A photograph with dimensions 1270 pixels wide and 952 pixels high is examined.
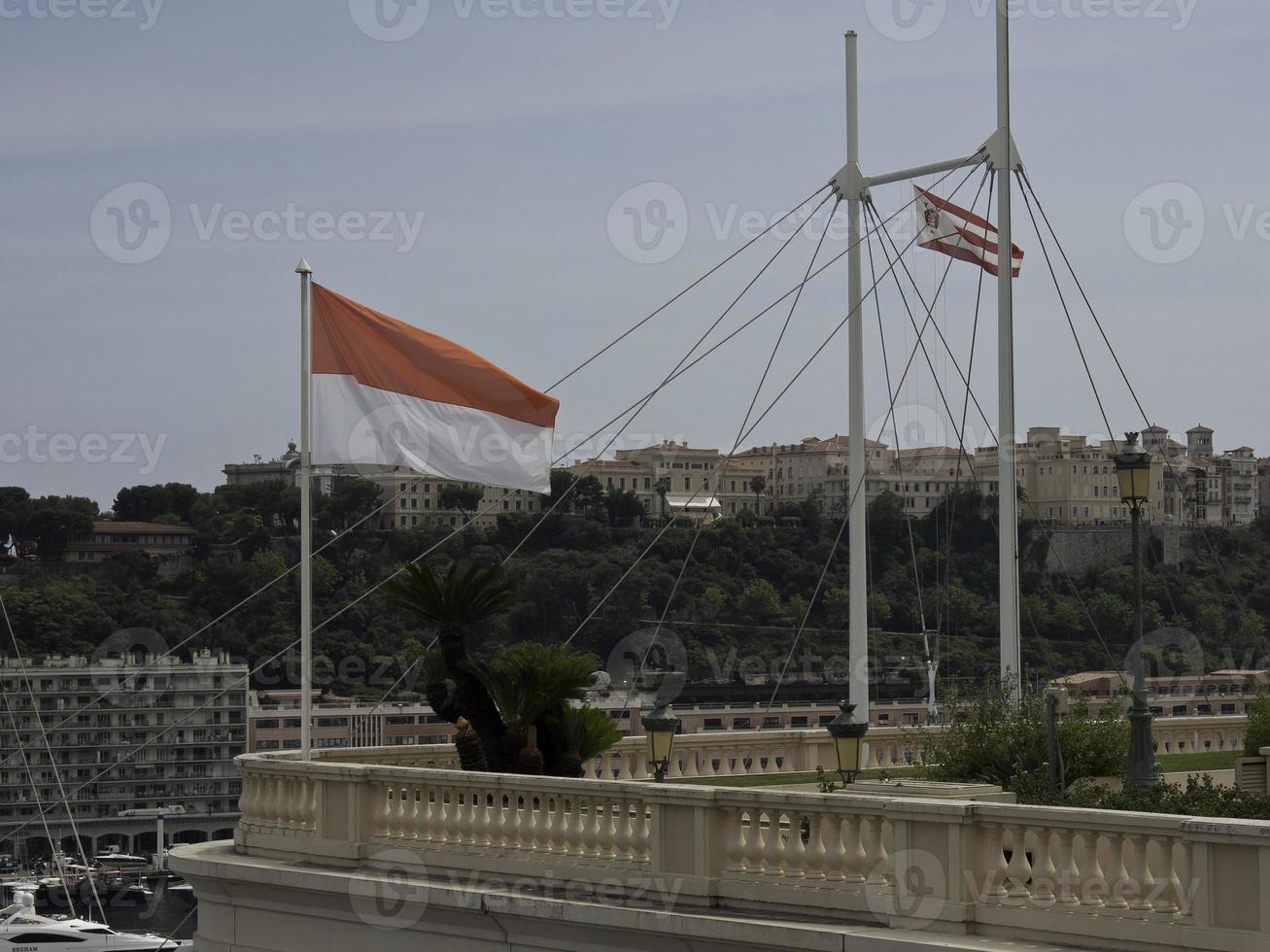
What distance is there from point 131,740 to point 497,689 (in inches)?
4889

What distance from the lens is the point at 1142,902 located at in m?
9.44

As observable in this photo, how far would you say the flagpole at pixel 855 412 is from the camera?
20.7 metres

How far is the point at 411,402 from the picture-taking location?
1609 centimetres

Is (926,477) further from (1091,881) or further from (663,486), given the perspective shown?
(1091,881)

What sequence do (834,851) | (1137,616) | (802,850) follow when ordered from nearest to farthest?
(834,851) → (802,850) → (1137,616)

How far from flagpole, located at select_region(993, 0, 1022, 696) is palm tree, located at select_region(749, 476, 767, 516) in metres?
148

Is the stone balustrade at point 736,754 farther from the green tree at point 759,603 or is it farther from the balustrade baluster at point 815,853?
the green tree at point 759,603

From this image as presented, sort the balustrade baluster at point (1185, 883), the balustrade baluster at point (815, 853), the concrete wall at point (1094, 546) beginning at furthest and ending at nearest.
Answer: the concrete wall at point (1094, 546) < the balustrade baluster at point (815, 853) < the balustrade baluster at point (1185, 883)

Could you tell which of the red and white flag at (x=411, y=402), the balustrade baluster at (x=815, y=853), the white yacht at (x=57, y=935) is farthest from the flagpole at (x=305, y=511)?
the white yacht at (x=57, y=935)

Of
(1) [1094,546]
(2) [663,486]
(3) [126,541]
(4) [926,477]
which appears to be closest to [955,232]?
(3) [126,541]

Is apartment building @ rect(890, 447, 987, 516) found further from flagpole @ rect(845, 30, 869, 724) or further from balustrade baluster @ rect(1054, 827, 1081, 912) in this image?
balustrade baluster @ rect(1054, 827, 1081, 912)

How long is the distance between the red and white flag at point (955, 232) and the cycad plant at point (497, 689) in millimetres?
9328

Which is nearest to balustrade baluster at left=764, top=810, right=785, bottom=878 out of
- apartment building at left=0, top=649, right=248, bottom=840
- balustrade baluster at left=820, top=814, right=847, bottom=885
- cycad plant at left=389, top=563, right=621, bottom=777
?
balustrade baluster at left=820, top=814, right=847, bottom=885

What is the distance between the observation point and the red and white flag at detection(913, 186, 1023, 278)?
22219 millimetres
